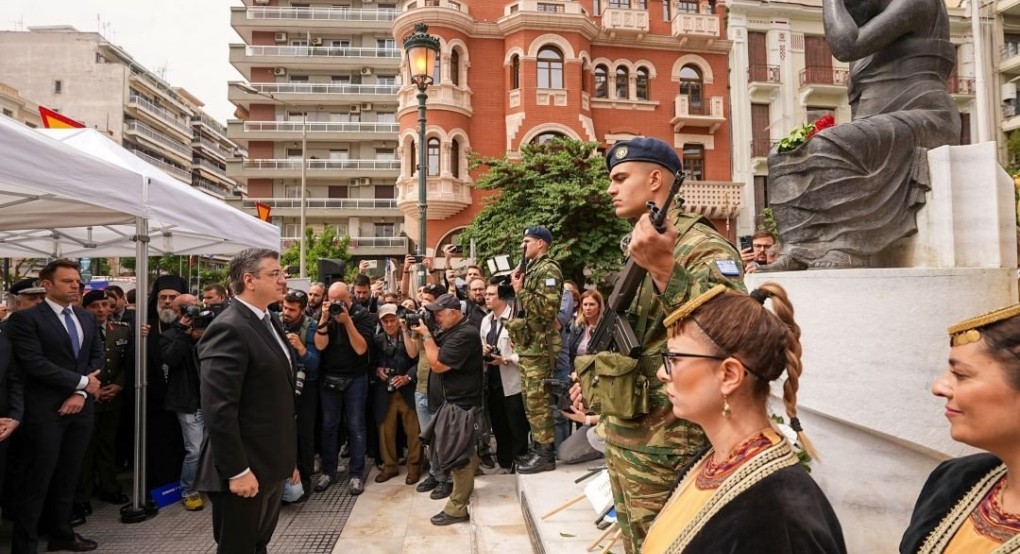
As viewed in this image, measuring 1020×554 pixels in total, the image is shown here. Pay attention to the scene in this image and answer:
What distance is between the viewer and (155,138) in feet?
161

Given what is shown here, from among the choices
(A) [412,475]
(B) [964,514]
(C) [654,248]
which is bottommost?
(A) [412,475]

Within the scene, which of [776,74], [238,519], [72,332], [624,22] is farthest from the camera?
[776,74]

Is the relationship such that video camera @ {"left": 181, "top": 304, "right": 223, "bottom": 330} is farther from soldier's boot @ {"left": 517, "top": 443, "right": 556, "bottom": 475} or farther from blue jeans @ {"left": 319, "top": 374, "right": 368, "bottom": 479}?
soldier's boot @ {"left": 517, "top": 443, "right": 556, "bottom": 475}

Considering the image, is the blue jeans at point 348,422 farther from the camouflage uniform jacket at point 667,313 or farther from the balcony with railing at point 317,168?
the balcony with railing at point 317,168

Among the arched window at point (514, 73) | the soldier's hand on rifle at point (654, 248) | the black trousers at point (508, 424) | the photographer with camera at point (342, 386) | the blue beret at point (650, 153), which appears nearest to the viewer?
the soldier's hand on rifle at point (654, 248)

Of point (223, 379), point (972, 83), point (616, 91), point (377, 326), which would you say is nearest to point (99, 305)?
point (377, 326)

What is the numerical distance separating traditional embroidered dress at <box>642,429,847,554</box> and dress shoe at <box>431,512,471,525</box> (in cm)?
366

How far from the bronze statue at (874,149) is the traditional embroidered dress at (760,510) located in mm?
2596

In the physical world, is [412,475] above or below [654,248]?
below

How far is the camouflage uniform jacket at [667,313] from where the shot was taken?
2.10m

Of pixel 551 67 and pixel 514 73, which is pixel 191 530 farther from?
pixel 551 67

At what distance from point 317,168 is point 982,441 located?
38.6m

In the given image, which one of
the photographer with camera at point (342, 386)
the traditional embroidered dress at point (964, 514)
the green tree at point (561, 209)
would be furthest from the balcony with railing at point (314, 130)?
the traditional embroidered dress at point (964, 514)

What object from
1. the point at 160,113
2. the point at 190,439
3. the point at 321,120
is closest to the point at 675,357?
the point at 190,439
